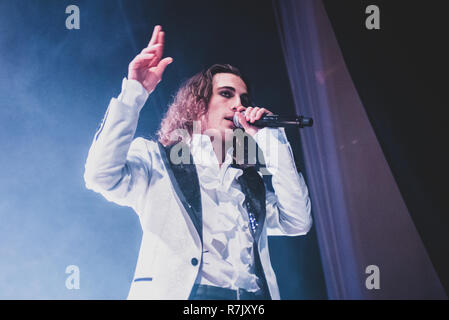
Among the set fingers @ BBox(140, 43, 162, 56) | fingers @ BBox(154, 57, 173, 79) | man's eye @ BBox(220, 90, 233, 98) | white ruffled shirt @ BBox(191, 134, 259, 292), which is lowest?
white ruffled shirt @ BBox(191, 134, 259, 292)

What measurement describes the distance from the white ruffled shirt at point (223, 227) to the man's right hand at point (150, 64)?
35cm

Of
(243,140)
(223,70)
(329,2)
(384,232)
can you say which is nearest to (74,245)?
(243,140)

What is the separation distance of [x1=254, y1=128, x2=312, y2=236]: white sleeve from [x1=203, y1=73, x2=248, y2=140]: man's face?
17 cm

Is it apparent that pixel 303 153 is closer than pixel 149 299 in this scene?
No

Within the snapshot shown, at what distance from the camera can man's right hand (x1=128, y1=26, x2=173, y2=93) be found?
5.87 ft

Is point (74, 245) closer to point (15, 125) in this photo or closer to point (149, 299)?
point (149, 299)

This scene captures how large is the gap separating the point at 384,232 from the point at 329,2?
1238 mm

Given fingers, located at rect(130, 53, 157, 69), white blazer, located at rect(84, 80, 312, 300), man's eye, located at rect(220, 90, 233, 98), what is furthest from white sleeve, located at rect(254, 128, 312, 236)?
fingers, located at rect(130, 53, 157, 69)

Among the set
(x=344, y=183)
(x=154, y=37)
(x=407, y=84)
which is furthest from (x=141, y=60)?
(x=407, y=84)

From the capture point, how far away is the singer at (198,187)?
5.40 ft

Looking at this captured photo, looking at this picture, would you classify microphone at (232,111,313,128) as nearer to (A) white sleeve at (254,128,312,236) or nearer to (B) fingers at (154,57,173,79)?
(A) white sleeve at (254,128,312,236)

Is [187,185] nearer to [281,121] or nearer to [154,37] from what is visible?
[281,121]

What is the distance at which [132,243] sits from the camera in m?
1.88

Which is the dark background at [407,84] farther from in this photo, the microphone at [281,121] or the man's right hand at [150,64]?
the man's right hand at [150,64]
